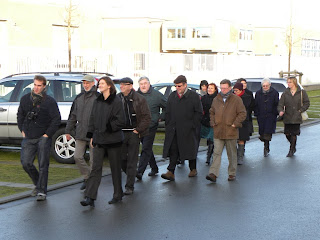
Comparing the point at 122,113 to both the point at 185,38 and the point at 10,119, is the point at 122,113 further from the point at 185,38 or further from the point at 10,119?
the point at 185,38

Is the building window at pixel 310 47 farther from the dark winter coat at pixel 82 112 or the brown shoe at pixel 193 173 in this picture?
the dark winter coat at pixel 82 112

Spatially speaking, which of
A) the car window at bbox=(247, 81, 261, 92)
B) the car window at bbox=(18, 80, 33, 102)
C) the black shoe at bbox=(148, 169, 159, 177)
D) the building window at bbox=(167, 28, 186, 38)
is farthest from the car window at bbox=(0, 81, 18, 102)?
the building window at bbox=(167, 28, 186, 38)

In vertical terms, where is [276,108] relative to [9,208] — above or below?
above

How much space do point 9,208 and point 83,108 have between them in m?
2.00

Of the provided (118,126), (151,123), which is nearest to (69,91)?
(151,123)

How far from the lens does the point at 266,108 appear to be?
13820mm

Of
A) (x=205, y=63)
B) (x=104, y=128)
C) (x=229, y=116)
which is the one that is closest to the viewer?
(x=104, y=128)

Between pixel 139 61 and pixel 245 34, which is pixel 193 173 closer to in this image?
pixel 139 61

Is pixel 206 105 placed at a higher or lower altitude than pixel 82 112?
lower

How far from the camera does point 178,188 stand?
390 inches

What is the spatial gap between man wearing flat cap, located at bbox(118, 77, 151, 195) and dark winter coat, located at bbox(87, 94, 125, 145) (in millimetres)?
862

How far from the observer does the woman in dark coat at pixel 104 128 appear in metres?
8.41

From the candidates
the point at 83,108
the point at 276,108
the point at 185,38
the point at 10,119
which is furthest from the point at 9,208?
the point at 185,38

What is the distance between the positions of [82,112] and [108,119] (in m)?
1.33
